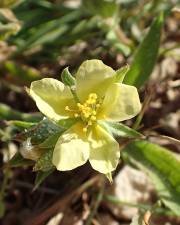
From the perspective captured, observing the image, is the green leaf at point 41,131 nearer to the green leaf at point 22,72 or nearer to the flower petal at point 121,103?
the flower petal at point 121,103

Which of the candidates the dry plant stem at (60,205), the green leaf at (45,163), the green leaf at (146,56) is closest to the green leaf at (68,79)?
the green leaf at (45,163)

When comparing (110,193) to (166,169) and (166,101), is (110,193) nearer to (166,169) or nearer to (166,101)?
(166,169)

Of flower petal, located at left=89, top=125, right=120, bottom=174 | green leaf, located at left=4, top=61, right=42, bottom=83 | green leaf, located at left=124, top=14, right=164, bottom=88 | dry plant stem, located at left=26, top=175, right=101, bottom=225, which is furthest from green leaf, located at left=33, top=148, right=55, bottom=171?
green leaf, located at left=4, top=61, right=42, bottom=83

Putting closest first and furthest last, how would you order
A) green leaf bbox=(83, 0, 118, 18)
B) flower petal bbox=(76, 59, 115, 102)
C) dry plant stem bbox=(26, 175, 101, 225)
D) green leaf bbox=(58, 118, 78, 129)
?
flower petal bbox=(76, 59, 115, 102)
green leaf bbox=(58, 118, 78, 129)
dry plant stem bbox=(26, 175, 101, 225)
green leaf bbox=(83, 0, 118, 18)

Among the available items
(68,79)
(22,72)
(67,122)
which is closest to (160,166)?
(67,122)

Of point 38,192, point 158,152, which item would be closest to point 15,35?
point 38,192

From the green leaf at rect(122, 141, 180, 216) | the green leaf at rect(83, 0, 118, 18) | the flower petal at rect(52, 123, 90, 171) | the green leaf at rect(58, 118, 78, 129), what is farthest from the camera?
the green leaf at rect(83, 0, 118, 18)

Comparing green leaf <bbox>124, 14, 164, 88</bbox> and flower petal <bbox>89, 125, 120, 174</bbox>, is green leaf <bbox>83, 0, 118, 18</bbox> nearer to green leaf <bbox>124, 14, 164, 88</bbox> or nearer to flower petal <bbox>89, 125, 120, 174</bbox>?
green leaf <bbox>124, 14, 164, 88</bbox>

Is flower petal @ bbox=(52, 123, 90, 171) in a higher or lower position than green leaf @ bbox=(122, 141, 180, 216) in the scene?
higher
